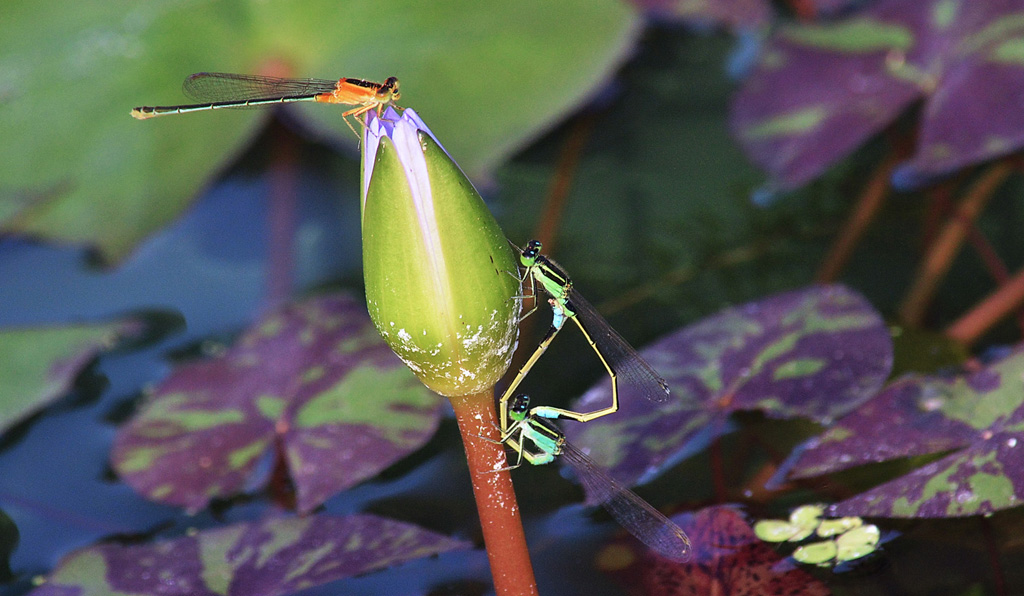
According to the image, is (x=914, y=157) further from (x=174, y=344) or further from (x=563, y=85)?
(x=174, y=344)

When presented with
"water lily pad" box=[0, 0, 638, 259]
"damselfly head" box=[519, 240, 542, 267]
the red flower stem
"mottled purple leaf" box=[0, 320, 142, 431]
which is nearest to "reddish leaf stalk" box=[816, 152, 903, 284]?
"water lily pad" box=[0, 0, 638, 259]

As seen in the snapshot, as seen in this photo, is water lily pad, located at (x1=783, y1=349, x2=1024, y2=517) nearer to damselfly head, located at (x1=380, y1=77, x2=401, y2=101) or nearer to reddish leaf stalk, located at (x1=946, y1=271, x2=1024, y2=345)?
reddish leaf stalk, located at (x1=946, y1=271, x2=1024, y2=345)

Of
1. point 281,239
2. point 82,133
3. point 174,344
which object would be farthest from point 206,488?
point 82,133

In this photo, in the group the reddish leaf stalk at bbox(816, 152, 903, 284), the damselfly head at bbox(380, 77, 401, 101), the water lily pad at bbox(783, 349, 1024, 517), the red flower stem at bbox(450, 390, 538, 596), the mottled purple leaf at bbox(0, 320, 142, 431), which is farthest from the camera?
the reddish leaf stalk at bbox(816, 152, 903, 284)

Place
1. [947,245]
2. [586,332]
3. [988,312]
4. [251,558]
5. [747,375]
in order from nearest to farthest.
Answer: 1. [251,558]
2. [586,332]
3. [747,375]
4. [988,312]
5. [947,245]

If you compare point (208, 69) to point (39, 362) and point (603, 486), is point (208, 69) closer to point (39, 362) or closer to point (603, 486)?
point (39, 362)

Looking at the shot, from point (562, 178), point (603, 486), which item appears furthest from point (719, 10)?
point (603, 486)
